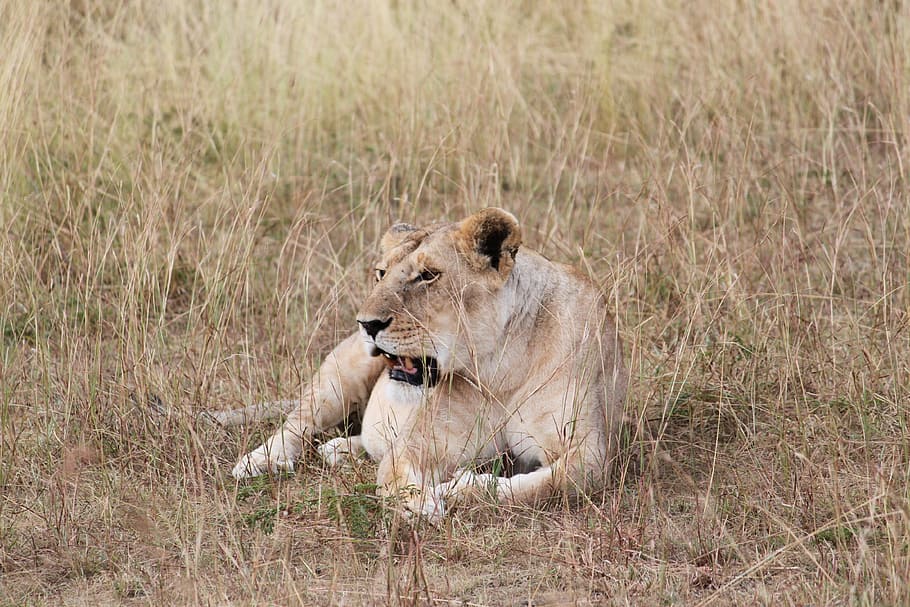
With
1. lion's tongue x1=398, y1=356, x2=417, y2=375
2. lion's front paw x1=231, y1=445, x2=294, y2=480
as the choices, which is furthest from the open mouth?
lion's front paw x1=231, y1=445, x2=294, y2=480

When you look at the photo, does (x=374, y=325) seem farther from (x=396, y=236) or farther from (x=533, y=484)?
(x=533, y=484)

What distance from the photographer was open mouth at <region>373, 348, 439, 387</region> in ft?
14.3

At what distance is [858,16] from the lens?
7.61m

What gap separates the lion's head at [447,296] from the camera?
167 inches

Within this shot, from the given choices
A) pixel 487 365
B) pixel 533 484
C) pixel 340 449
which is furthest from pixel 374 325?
pixel 340 449

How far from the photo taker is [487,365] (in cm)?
438

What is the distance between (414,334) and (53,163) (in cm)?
319

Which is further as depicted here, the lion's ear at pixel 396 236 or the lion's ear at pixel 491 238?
the lion's ear at pixel 396 236

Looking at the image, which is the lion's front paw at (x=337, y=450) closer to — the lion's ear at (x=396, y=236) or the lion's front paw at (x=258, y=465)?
the lion's front paw at (x=258, y=465)

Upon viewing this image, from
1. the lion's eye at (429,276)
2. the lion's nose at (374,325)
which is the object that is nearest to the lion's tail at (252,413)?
the lion's nose at (374,325)

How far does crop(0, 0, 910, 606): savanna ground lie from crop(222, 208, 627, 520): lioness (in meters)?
0.15

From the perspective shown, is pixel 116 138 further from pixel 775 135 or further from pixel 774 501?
pixel 774 501

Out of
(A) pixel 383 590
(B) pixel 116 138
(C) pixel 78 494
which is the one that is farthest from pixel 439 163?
(A) pixel 383 590

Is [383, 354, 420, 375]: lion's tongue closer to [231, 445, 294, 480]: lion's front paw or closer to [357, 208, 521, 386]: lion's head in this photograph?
[357, 208, 521, 386]: lion's head
